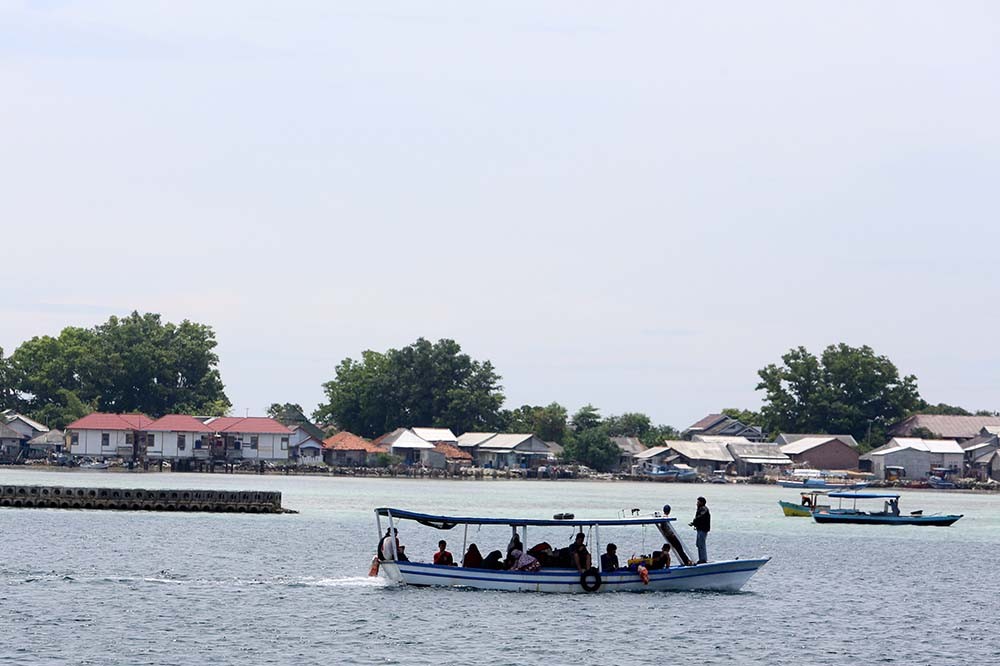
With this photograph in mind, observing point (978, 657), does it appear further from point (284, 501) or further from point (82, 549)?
point (284, 501)

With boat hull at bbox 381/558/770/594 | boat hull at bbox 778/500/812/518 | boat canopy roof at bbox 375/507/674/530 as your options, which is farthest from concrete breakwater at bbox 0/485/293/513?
boat canopy roof at bbox 375/507/674/530

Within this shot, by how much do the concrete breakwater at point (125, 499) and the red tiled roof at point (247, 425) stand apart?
9002cm

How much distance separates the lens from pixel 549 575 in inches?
1911

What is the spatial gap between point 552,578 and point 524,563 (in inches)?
39.4

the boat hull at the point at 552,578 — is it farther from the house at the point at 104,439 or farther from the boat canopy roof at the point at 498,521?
the house at the point at 104,439

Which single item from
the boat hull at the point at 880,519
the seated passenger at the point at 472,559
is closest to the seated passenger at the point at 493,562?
the seated passenger at the point at 472,559

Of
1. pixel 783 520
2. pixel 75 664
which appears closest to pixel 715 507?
pixel 783 520

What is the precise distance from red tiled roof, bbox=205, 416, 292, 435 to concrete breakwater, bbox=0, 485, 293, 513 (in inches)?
3544

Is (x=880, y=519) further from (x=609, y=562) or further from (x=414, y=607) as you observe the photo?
(x=414, y=607)

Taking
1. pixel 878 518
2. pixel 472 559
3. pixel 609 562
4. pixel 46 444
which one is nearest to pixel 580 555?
pixel 609 562

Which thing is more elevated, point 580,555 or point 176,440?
point 176,440

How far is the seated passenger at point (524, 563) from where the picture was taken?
48531mm

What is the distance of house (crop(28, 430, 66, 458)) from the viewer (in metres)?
195

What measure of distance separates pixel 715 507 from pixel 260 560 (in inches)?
2938
